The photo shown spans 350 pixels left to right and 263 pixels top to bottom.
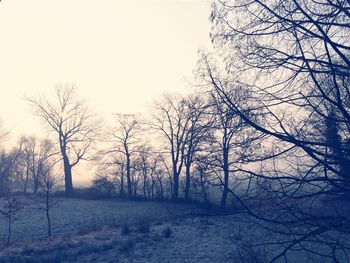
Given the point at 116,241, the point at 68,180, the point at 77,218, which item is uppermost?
→ the point at 68,180

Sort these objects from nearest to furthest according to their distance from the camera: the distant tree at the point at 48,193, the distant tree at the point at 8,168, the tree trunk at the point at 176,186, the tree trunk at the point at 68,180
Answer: the distant tree at the point at 48,193
the tree trunk at the point at 176,186
the tree trunk at the point at 68,180
the distant tree at the point at 8,168

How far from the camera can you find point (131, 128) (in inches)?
1342

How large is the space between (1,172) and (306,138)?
43.2 m

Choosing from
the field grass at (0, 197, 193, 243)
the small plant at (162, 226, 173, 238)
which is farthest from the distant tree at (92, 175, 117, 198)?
the small plant at (162, 226, 173, 238)

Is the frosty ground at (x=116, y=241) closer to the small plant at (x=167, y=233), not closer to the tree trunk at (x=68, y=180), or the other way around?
the small plant at (x=167, y=233)

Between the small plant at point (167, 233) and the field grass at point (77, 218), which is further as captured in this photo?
the field grass at point (77, 218)

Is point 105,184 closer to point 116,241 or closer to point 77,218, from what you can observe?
point 77,218

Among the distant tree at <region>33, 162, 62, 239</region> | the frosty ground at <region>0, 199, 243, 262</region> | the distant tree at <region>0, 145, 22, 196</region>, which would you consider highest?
the distant tree at <region>0, 145, 22, 196</region>

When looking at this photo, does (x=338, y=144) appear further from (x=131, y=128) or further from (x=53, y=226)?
(x=131, y=128)

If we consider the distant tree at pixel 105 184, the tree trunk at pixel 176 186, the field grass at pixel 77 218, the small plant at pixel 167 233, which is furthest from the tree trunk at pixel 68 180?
the small plant at pixel 167 233

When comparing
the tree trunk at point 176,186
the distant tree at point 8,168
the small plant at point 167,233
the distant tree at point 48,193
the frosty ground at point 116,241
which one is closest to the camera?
the frosty ground at point 116,241

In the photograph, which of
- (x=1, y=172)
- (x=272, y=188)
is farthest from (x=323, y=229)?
(x=1, y=172)

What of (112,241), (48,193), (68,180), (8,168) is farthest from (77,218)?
(8,168)

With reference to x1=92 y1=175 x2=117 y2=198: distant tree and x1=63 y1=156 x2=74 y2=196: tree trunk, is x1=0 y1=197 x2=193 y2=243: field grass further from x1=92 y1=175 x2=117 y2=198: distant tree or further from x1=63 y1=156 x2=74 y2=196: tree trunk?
x1=92 y1=175 x2=117 y2=198: distant tree
